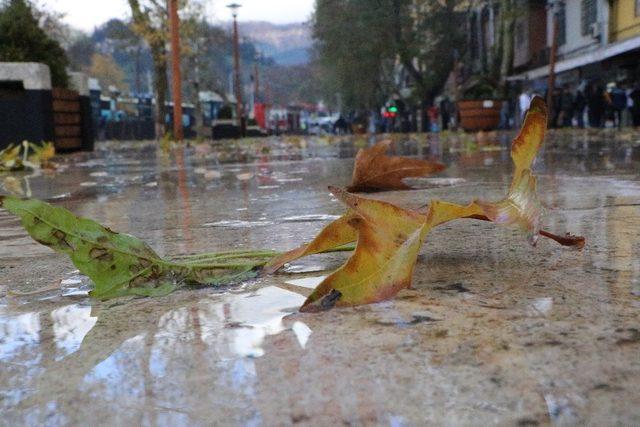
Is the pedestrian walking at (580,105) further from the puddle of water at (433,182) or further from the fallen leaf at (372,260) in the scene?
the fallen leaf at (372,260)

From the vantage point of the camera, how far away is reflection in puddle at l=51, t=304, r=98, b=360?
844 millimetres

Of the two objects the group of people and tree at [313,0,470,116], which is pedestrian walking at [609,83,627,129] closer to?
the group of people

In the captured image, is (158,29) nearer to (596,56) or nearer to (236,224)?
(596,56)

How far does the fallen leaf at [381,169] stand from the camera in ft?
6.32

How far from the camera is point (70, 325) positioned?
94 centimetres

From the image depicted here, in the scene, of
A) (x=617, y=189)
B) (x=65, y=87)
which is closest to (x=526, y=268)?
(x=617, y=189)

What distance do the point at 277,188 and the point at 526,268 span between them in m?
2.30

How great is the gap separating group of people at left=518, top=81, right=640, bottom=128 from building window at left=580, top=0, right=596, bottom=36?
227cm

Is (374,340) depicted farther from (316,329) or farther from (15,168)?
(15,168)

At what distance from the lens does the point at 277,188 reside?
11.1 feet

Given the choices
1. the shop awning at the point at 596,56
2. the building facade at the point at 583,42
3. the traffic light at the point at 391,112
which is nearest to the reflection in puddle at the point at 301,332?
the shop awning at the point at 596,56

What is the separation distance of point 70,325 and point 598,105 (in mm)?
27182

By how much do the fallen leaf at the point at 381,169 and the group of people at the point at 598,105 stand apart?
70.2ft

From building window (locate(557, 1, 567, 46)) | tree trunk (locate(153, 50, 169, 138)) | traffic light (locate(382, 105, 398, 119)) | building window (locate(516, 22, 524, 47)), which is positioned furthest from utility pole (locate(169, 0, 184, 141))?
traffic light (locate(382, 105, 398, 119))
